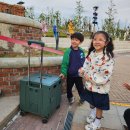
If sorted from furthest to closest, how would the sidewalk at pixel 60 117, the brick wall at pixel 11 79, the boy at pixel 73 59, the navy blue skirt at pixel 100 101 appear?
the brick wall at pixel 11 79 → the boy at pixel 73 59 → the sidewalk at pixel 60 117 → the navy blue skirt at pixel 100 101

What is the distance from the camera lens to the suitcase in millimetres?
3820

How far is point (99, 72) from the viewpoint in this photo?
134 inches

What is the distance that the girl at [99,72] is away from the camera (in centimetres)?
338

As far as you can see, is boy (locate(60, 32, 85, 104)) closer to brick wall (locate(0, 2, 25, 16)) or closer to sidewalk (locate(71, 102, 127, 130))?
sidewalk (locate(71, 102, 127, 130))

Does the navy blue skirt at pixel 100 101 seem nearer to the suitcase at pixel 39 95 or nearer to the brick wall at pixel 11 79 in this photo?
the suitcase at pixel 39 95

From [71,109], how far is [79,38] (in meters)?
1.39

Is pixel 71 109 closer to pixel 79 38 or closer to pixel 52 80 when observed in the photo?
pixel 52 80

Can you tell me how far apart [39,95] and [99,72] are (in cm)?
110

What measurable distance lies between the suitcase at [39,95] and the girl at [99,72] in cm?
65

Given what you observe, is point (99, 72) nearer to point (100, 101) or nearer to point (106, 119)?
point (100, 101)

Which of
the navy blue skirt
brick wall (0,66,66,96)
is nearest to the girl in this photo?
the navy blue skirt

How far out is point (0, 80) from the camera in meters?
4.56

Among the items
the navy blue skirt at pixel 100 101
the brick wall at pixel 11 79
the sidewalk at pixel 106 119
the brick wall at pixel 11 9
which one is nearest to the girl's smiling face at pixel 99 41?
the navy blue skirt at pixel 100 101

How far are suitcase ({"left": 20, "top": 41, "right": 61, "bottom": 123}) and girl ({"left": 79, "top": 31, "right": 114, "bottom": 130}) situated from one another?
Answer: 646 millimetres
